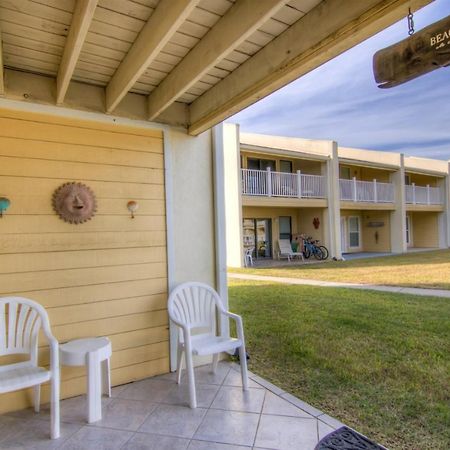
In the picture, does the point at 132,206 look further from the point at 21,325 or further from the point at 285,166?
the point at 285,166

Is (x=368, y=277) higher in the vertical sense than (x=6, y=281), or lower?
lower

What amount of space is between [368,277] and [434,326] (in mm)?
4583

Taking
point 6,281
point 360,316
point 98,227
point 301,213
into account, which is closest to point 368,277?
point 360,316

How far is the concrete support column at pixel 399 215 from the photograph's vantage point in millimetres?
16594

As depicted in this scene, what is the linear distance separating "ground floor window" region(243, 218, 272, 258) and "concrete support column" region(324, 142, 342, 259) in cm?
254

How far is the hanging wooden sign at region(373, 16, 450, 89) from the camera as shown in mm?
1424

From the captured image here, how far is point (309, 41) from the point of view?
2.02 m

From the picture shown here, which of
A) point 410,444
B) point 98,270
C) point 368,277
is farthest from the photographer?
point 368,277

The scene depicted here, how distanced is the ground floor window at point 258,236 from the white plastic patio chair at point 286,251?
0.55 meters

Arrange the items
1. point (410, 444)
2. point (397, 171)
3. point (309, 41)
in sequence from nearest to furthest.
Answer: point (309, 41) → point (410, 444) → point (397, 171)

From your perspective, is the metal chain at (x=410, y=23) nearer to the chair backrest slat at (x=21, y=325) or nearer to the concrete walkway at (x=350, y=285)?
the chair backrest slat at (x=21, y=325)

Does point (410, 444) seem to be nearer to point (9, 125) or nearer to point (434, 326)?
point (434, 326)

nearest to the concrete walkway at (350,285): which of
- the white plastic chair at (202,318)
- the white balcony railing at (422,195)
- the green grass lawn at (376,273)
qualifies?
the green grass lawn at (376,273)

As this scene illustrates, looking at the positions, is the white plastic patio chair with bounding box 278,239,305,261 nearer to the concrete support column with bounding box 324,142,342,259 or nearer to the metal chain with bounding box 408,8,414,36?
the concrete support column with bounding box 324,142,342,259
